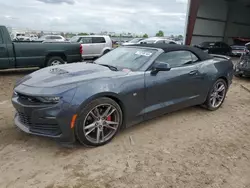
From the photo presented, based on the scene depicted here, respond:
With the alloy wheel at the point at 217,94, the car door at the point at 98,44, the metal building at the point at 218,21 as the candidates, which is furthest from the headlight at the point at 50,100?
the metal building at the point at 218,21

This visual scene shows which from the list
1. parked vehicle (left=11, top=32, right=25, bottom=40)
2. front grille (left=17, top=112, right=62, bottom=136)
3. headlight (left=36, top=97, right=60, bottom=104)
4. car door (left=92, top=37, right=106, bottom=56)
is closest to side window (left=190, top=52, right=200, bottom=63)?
headlight (left=36, top=97, right=60, bottom=104)

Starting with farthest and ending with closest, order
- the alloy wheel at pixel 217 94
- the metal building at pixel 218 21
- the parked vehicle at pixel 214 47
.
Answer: the metal building at pixel 218 21 → the parked vehicle at pixel 214 47 → the alloy wheel at pixel 217 94

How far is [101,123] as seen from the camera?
3260mm

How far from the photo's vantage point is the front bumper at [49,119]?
2.88 metres

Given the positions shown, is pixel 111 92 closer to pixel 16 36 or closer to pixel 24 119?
pixel 24 119

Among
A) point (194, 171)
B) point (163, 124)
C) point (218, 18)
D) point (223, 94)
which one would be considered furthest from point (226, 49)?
point (194, 171)

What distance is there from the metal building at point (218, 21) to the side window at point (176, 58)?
45.9 feet

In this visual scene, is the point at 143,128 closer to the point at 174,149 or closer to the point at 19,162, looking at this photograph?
the point at 174,149

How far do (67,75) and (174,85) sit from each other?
6.06 feet

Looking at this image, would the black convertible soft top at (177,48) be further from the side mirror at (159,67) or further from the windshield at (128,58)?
the side mirror at (159,67)

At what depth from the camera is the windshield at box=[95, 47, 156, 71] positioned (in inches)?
151

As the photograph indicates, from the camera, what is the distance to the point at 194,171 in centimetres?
280

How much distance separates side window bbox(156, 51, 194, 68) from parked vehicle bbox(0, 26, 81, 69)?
5.75 metres

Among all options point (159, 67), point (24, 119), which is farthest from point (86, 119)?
point (159, 67)
